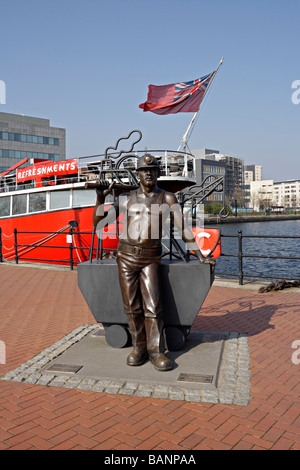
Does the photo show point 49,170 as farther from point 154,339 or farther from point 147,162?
point 154,339

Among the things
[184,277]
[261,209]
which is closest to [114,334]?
[184,277]

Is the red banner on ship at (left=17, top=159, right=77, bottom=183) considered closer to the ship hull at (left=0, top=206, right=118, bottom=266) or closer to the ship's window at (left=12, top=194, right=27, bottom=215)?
the ship's window at (left=12, top=194, right=27, bottom=215)

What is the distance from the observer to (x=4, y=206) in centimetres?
1867

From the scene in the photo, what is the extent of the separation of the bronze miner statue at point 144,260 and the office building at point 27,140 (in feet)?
202

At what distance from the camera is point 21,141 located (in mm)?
65688

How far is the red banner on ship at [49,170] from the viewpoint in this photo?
15.7 metres

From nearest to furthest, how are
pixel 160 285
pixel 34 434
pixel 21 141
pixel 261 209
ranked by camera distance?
pixel 34 434
pixel 160 285
pixel 21 141
pixel 261 209

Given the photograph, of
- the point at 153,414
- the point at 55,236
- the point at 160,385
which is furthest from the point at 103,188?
the point at 55,236

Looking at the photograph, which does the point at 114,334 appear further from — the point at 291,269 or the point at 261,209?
the point at 261,209

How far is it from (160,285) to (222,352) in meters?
1.09

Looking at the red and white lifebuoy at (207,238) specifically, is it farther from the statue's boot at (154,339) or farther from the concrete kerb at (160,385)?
the statue's boot at (154,339)

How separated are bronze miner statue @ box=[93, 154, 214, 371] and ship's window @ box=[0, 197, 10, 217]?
15.1 m

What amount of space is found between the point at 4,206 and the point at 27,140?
5123 cm

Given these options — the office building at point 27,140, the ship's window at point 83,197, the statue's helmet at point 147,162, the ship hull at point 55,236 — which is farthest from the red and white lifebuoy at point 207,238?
the office building at point 27,140
